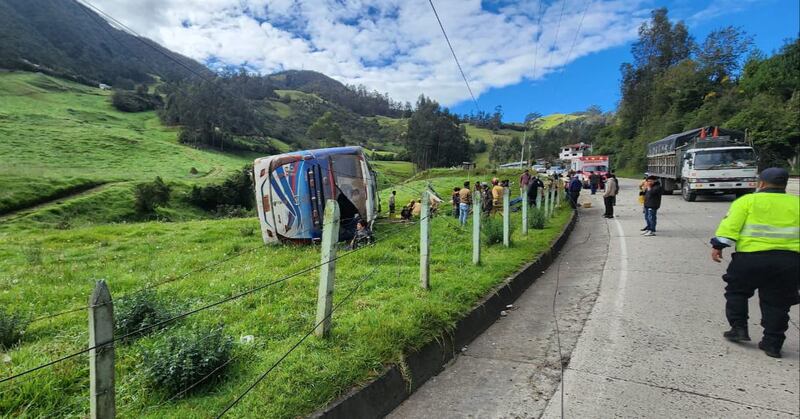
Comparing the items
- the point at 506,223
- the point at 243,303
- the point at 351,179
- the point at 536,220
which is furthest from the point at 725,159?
the point at 243,303

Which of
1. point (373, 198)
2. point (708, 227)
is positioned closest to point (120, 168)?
point (373, 198)

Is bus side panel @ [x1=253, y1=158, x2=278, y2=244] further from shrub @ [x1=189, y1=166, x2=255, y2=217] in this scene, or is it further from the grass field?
shrub @ [x1=189, y1=166, x2=255, y2=217]

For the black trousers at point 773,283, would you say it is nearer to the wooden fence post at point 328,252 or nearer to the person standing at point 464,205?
the wooden fence post at point 328,252

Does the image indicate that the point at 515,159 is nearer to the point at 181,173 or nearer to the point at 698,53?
the point at 698,53

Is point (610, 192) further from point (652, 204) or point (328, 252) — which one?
point (328, 252)

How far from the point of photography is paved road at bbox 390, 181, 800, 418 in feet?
10.3

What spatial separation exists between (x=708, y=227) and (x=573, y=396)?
1053 centimetres

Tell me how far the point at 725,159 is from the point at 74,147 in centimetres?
6814

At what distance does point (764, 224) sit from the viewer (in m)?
3.81

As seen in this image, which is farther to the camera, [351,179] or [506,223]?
[351,179]

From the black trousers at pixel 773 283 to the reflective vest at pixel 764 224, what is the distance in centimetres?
8

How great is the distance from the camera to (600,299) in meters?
5.70

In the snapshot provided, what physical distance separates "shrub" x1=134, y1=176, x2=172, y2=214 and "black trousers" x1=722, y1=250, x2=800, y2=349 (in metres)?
42.2

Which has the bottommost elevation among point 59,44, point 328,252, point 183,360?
point 183,360
